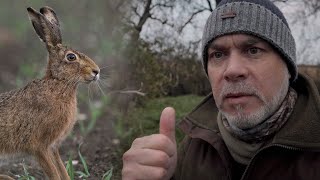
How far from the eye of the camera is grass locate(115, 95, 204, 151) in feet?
14.1

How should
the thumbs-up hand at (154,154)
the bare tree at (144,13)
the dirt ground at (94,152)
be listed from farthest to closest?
the bare tree at (144,13)
the dirt ground at (94,152)
the thumbs-up hand at (154,154)

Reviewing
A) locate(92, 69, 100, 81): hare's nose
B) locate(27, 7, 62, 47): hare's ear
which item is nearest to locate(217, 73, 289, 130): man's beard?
locate(92, 69, 100, 81): hare's nose

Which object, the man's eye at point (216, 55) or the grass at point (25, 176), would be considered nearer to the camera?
the man's eye at point (216, 55)

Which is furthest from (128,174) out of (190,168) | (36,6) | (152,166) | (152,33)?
(152,33)

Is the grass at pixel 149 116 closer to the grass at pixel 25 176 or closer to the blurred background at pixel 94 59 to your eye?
the blurred background at pixel 94 59

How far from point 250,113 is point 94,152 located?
146 centimetres

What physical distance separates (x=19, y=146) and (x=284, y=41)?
46.4 inches

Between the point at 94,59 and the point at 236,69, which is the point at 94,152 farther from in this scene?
the point at 236,69

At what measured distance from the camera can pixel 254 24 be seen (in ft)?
6.25

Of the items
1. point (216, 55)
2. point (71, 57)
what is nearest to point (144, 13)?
point (71, 57)

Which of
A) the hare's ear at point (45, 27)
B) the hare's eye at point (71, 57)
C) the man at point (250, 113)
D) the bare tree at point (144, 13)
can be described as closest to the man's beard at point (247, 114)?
the man at point (250, 113)

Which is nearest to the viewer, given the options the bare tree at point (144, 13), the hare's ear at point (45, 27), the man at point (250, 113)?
the man at point (250, 113)

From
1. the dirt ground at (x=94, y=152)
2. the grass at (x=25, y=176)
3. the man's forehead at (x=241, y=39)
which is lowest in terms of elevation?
the dirt ground at (x=94, y=152)

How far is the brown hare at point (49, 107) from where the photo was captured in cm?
217
